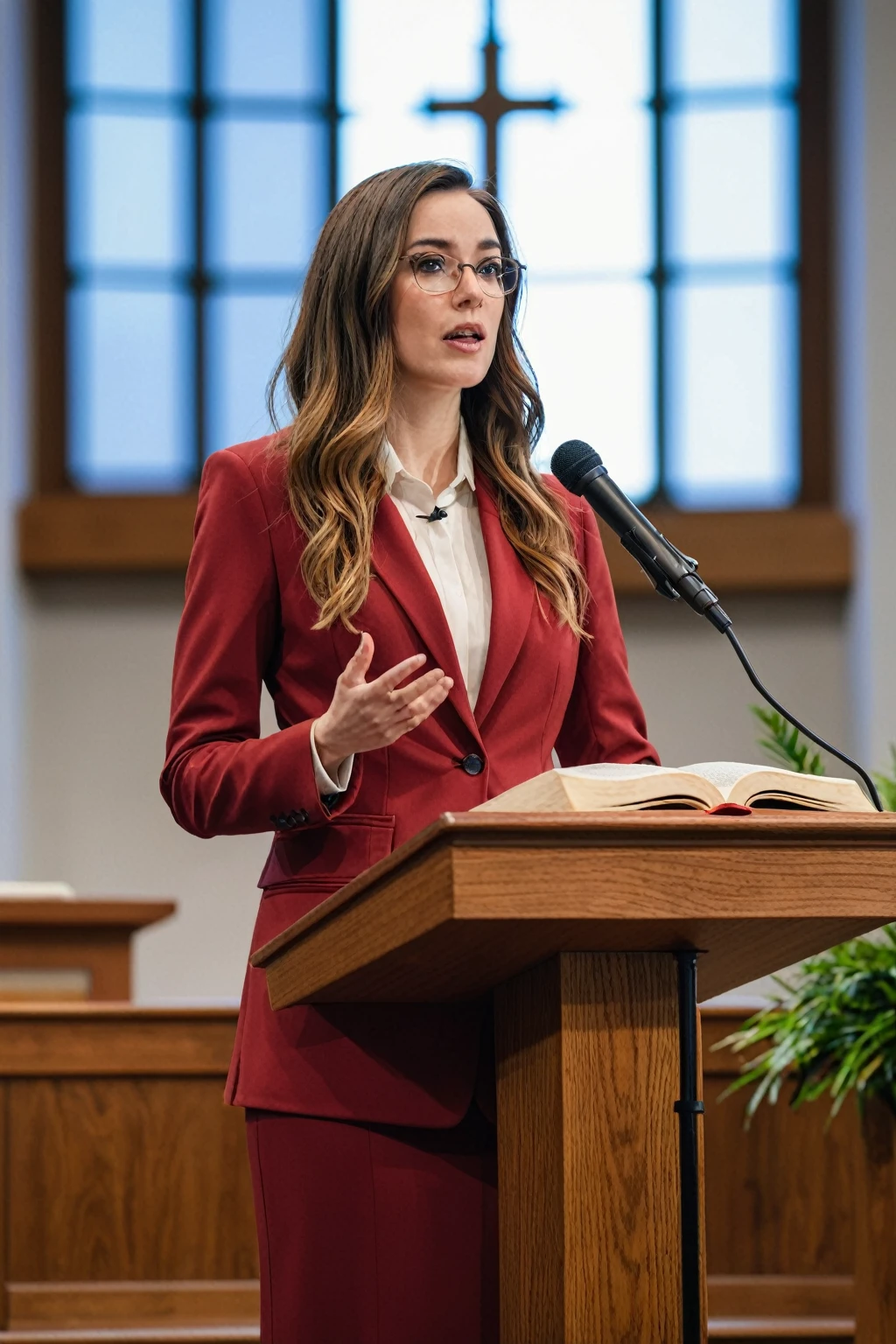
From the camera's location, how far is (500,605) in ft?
5.61

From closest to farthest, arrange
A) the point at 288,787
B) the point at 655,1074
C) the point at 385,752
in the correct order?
the point at 655,1074
the point at 288,787
the point at 385,752

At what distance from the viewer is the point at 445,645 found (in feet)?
5.41

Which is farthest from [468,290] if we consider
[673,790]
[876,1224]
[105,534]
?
[105,534]

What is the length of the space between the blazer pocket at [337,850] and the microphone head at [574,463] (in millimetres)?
373

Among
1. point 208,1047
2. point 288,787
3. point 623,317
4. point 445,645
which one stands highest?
point 623,317

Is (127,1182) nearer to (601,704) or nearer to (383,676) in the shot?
(601,704)

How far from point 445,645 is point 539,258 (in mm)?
5247

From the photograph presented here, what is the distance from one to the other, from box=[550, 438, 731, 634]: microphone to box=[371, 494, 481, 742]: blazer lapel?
0.17 metres

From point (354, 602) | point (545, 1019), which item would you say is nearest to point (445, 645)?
point (354, 602)

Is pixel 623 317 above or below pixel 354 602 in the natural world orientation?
above

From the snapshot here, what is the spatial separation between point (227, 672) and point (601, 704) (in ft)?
1.34

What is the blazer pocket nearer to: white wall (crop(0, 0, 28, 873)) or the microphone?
the microphone

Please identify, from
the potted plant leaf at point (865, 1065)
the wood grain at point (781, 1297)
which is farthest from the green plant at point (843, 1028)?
the wood grain at point (781, 1297)

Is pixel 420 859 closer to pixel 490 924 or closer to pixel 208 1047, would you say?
pixel 490 924
